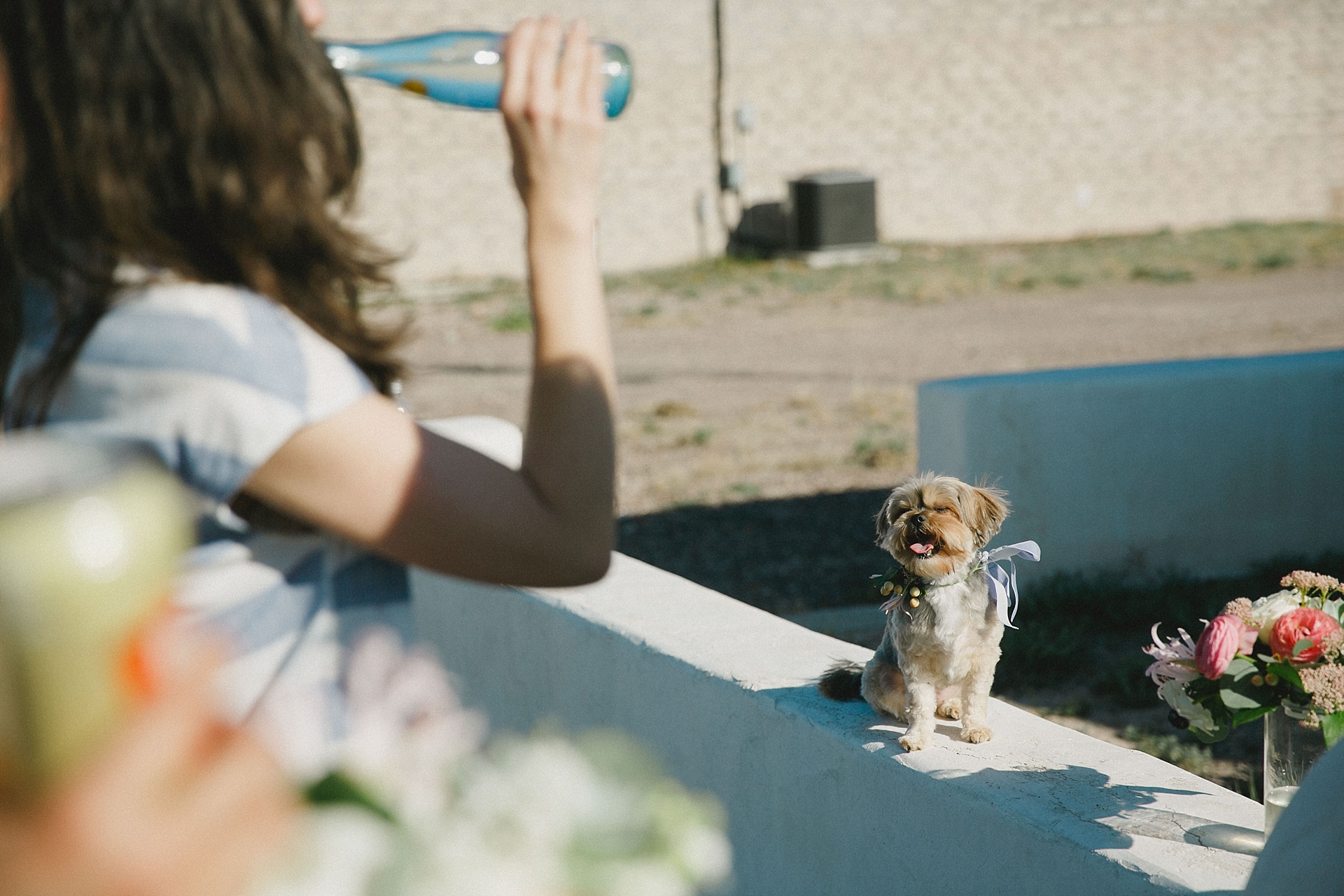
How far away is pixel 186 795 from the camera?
0.58 meters

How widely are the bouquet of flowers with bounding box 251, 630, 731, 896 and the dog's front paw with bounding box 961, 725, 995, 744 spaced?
69.6 inches

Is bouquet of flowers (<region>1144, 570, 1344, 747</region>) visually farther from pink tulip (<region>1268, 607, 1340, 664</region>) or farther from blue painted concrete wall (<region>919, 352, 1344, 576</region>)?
blue painted concrete wall (<region>919, 352, 1344, 576</region>)

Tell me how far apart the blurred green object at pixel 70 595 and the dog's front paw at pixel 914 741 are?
205cm

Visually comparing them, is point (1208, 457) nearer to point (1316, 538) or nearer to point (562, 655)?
point (1316, 538)

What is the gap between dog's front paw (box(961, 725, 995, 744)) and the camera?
2.50m

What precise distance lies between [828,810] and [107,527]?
2.29m

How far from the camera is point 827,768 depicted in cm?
262

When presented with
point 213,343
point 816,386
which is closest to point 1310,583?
point 213,343

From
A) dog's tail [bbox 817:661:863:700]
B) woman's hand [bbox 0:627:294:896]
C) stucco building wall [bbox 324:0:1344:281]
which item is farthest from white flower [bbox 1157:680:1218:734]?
stucco building wall [bbox 324:0:1344:281]

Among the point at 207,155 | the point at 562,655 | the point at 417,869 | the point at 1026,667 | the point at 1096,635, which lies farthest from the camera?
the point at 1096,635

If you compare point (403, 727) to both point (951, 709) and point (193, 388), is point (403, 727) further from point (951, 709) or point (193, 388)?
point (951, 709)

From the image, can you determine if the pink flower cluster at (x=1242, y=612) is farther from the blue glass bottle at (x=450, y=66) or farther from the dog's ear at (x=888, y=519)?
the blue glass bottle at (x=450, y=66)

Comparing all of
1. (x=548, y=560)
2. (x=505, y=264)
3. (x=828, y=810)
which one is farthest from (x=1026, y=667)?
(x=505, y=264)

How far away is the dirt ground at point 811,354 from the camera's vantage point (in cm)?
876
